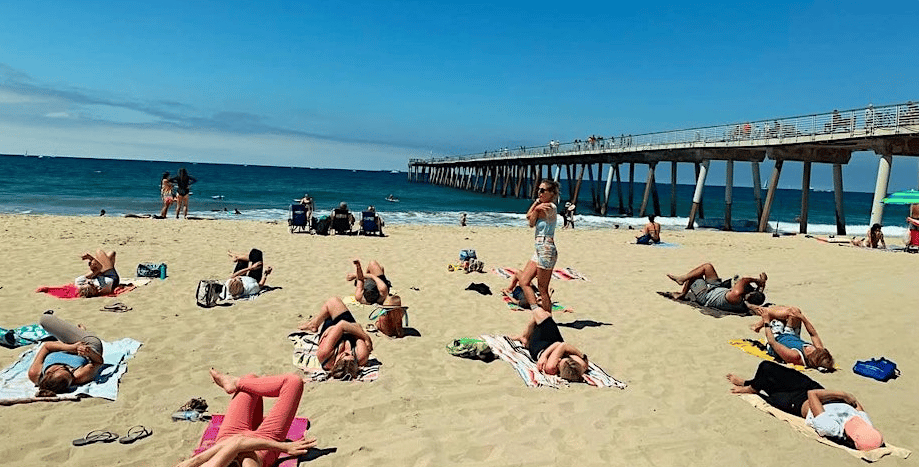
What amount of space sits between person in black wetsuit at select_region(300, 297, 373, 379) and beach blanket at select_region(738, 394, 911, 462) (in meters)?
3.13

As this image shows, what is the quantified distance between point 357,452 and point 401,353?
1.88m

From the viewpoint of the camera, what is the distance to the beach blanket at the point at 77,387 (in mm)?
3902

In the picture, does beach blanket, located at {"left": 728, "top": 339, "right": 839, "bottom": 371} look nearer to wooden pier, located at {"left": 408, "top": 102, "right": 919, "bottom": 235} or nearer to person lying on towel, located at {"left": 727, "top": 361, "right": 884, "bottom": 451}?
person lying on towel, located at {"left": 727, "top": 361, "right": 884, "bottom": 451}

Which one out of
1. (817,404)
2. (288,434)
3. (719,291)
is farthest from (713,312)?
(288,434)

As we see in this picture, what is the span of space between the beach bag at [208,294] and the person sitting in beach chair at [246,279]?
15cm

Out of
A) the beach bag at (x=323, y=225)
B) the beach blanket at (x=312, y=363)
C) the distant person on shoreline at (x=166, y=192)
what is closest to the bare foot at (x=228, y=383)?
the beach blanket at (x=312, y=363)

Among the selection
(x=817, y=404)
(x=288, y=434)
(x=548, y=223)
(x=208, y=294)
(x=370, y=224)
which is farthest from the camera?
(x=370, y=224)

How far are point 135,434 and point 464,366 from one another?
255 cm

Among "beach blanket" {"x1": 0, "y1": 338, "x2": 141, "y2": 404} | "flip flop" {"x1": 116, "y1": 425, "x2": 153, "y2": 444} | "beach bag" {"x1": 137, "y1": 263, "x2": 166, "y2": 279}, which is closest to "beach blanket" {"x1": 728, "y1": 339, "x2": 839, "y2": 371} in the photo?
→ "flip flop" {"x1": 116, "y1": 425, "x2": 153, "y2": 444}

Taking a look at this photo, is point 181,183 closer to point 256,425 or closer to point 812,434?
point 256,425

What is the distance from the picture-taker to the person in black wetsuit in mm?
4551

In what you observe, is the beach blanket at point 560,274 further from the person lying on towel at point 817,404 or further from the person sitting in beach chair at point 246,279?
the person lying on towel at point 817,404

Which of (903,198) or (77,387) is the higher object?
(903,198)

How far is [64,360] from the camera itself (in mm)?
4172
